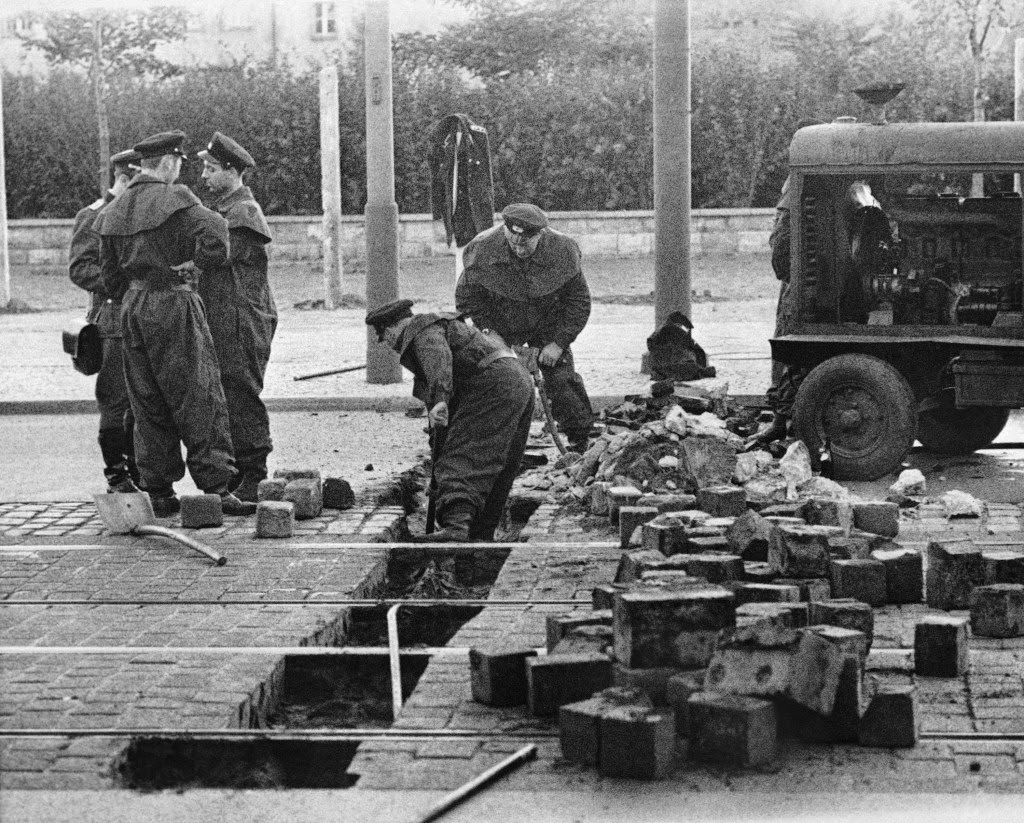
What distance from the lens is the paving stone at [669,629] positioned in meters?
5.63

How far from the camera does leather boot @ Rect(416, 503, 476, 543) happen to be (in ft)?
29.3

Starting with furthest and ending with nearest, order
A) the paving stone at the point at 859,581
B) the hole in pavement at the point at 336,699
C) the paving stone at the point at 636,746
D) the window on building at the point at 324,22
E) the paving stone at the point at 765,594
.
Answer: the window on building at the point at 324,22 < the paving stone at the point at 859,581 < the paving stone at the point at 765,594 < the hole in pavement at the point at 336,699 < the paving stone at the point at 636,746

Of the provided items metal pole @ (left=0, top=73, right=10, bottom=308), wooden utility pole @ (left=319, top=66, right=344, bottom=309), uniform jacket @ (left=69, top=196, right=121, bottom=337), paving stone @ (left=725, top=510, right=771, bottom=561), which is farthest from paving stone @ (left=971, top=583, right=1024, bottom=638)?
metal pole @ (left=0, top=73, right=10, bottom=308)

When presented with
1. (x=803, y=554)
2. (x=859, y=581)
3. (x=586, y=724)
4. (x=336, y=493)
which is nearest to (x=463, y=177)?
(x=336, y=493)

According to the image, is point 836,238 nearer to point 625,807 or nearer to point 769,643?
point 769,643

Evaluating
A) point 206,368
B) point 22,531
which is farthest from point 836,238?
point 22,531

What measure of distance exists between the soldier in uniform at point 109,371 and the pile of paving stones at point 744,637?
3.13 meters

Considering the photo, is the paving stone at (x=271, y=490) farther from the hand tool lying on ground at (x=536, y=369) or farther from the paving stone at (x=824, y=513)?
the paving stone at (x=824, y=513)

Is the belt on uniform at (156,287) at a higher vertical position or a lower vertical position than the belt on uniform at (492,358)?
higher

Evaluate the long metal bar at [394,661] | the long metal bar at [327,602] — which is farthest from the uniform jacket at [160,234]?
the long metal bar at [394,661]

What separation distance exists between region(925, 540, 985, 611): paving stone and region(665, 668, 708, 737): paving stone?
1.83 meters

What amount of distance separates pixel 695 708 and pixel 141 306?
522 centimetres

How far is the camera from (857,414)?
1098cm

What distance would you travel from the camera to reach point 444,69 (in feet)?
104
